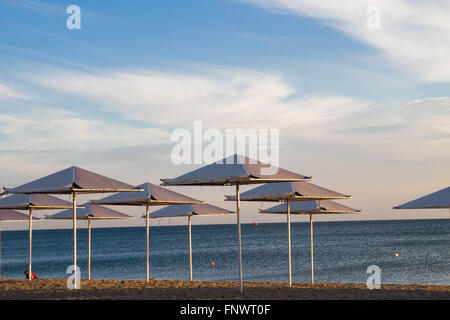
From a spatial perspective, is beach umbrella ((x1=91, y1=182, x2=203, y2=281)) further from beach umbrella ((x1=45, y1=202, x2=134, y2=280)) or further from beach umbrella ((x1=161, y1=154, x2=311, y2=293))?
beach umbrella ((x1=45, y1=202, x2=134, y2=280))

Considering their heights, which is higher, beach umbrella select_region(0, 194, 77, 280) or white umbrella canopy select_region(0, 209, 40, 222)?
beach umbrella select_region(0, 194, 77, 280)

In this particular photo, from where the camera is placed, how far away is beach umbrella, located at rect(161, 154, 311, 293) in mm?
10406

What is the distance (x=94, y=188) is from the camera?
11.7 metres

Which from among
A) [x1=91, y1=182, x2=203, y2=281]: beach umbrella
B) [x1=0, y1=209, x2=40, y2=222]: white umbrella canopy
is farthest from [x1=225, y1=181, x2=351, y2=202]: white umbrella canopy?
[x1=0, y1=209, x2=40, y2=222]: white umbrella canopy

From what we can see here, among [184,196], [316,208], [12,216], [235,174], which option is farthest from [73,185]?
[12,216]

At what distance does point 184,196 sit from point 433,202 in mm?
5871

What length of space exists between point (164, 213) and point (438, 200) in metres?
9.39

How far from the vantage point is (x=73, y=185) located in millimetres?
11578

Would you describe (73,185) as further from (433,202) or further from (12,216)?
(12,216)

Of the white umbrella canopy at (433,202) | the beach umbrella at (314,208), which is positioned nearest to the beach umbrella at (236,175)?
the white umbrella canopy at (433,202)
